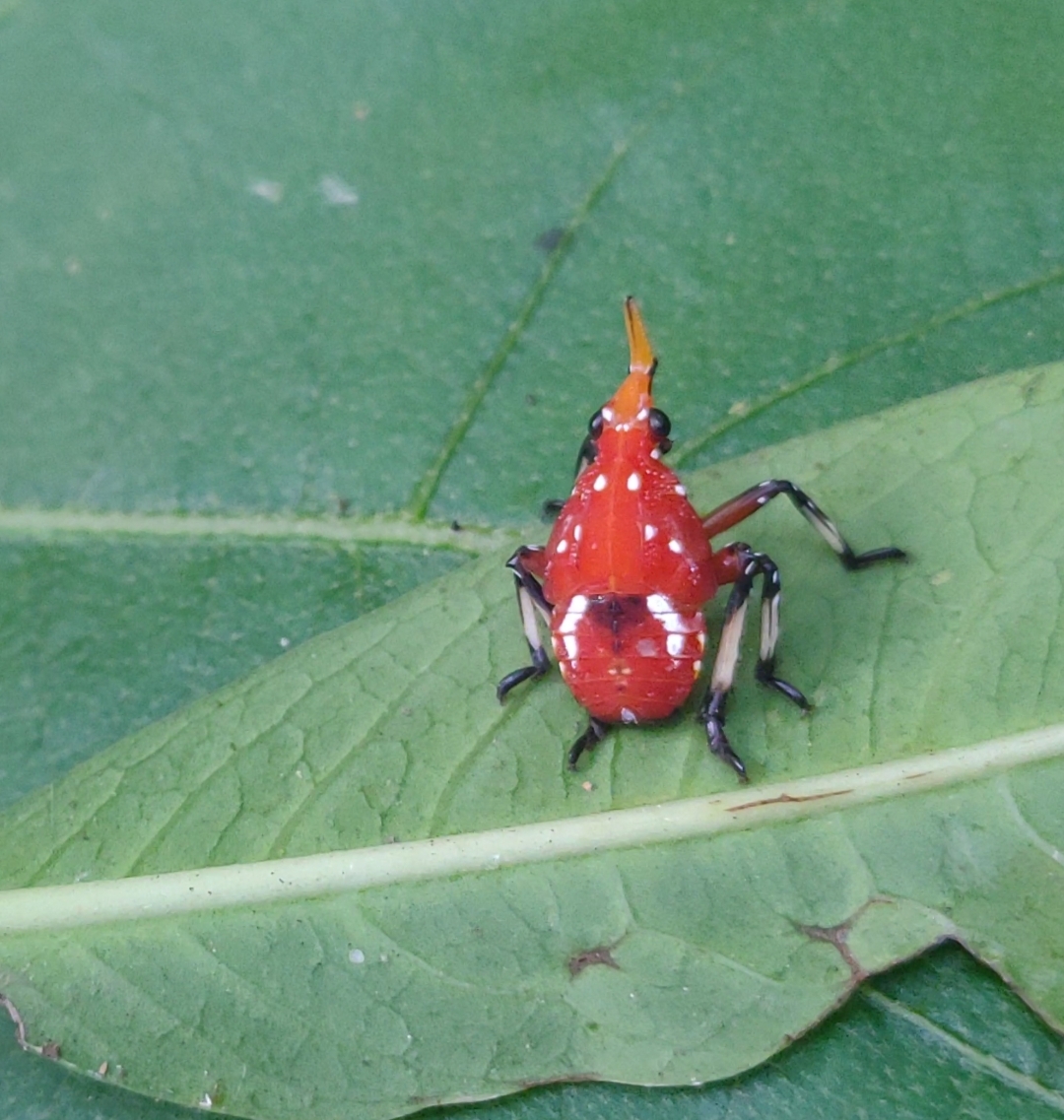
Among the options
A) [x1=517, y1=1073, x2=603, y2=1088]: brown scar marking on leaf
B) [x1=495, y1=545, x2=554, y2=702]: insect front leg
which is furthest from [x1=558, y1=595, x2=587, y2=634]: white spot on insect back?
[x1=517, y1=1073, x2=603, y2=1088]: brown scar marking on leaf

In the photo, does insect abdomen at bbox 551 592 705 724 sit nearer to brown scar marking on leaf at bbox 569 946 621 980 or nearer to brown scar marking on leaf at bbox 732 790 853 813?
brown scar marking on leaf at bbox 732 790 853 813

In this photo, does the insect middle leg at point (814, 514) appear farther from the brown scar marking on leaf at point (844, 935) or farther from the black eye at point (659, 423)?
the brown scar marking on leaf at point (844, 935)

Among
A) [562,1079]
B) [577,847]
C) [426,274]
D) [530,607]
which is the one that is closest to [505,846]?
[577,847]

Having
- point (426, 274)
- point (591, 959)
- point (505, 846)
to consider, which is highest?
point (426, 274)

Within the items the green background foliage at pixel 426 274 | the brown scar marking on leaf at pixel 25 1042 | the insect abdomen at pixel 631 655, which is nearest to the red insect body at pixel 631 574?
the insect abdomen at pixel 631 655

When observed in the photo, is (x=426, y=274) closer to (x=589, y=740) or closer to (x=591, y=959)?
(x=589, y=740)
